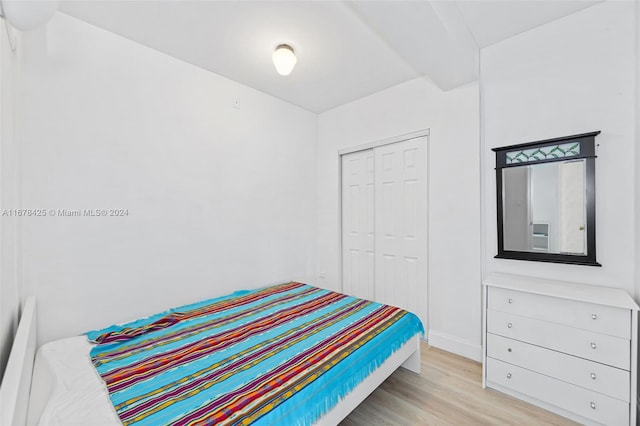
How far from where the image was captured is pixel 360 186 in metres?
3.40

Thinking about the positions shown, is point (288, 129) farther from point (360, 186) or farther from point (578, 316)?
point (578, 316)

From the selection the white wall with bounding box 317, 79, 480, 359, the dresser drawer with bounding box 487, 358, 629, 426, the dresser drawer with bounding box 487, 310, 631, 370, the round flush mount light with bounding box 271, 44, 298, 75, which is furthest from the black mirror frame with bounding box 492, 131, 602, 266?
the round flush mount light with bounding box 271, 44, 298, 75

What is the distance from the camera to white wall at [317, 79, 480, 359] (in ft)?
8.05

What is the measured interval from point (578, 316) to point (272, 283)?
2649 millimetres

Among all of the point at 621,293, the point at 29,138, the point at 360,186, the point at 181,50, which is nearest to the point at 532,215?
the point at 621,293

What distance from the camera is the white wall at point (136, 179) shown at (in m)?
1.84

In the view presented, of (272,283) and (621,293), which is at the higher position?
(621,293)

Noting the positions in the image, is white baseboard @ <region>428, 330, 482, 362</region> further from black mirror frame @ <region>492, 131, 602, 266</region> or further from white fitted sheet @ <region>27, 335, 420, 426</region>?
white fitted sheet @ <region>27, 335, 420, 426</region>

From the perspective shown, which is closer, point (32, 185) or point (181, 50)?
point (32, 185)

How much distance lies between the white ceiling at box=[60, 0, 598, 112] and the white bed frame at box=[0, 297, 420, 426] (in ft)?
6.74

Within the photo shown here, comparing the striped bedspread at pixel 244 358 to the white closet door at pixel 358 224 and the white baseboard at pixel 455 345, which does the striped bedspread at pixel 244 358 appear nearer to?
the white baseboard at pixel 455 345

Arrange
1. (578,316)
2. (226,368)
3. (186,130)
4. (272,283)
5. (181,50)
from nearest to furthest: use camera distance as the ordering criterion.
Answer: (226,368)
(578,316)
(181,50)
(186,130)
(272,283)

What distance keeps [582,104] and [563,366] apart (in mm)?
1804

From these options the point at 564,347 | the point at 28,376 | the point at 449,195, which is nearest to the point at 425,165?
the point at 449,195
